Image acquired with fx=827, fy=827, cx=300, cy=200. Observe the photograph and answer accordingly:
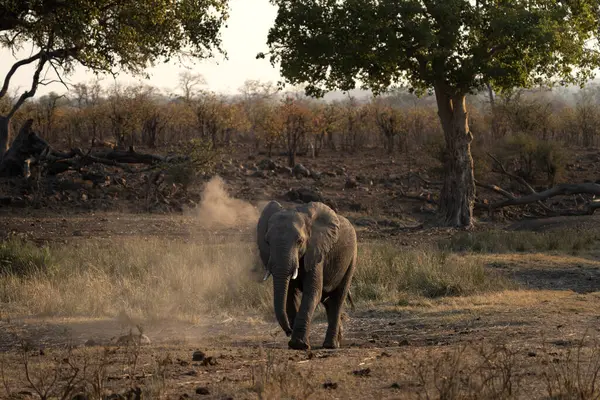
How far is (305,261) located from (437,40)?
14.4 m

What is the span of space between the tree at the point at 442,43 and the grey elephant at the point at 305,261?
1278 cm

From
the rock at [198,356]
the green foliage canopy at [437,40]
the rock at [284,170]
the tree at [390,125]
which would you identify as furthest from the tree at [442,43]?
A: the tree at [390,125]

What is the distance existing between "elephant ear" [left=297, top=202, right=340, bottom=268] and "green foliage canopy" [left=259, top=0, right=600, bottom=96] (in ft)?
42.6

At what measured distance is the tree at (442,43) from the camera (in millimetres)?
21375

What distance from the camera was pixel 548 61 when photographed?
22688mm

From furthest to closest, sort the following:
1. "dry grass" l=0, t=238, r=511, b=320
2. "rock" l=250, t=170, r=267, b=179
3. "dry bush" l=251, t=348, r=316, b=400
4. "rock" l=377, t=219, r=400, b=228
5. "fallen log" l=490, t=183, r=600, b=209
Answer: "rock" l=250, t=170, r=267, b=179 < "rock" l=377, t=219, r=400, b=228 < "fallen log" l=490, t=183, r=600, b=209 < "dry grass" l=0, t=238, r=511, b=320 < "dry bush" l=251, t=348, r=316, b=400

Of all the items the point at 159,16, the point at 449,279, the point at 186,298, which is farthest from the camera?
the point at 159,16

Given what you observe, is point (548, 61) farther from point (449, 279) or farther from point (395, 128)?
point (395, 128)

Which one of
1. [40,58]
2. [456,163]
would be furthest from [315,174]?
[40,58]

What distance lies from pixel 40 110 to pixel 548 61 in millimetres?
36311

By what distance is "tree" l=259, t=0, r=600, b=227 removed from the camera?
21.4 meters

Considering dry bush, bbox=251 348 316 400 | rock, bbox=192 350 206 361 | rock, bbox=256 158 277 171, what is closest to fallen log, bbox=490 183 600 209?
A: rock, bbox=256 158 277 171

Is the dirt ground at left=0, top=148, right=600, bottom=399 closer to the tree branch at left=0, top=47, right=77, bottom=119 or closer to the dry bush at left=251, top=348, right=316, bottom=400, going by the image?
the dry bush at left=251, top=348, right=316, bottom=400

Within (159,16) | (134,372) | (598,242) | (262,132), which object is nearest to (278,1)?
(159,16)
